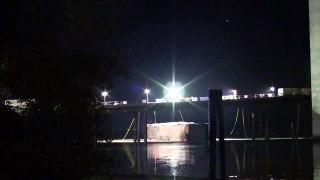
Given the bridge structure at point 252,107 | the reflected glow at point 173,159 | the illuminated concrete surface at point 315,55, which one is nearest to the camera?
the reflected glow at point 173,159

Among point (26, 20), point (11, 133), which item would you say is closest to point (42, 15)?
point (26, 20)

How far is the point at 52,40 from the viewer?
8.23m

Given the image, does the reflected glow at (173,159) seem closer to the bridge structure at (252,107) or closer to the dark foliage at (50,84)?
the dark foliage at (50,84)

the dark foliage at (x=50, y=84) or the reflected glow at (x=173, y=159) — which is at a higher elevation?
the dark foliage at (x=50, y=84)

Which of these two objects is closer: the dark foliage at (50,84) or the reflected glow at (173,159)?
the dark foliage at (50,84)

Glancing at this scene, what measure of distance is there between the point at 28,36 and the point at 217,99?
411 inches

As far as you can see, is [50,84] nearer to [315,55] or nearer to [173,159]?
[173,159]

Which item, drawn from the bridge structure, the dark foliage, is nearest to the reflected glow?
the dark foliage

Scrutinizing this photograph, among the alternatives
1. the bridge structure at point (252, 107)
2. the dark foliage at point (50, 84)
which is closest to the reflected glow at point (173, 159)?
the dark foliage at point (50, 84)

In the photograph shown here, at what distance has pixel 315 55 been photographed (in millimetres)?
53375

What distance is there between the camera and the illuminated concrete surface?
170 feet

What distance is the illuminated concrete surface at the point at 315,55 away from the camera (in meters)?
51.9

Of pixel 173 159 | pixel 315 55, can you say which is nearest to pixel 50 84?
pixel 173 159

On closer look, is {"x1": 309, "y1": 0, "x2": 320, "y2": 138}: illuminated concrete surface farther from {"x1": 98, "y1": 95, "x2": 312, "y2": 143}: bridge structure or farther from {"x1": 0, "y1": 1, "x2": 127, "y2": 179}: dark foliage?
{"x1": 0, "y1": 1, "x2": 127, "y2": 179}: dark foliage
